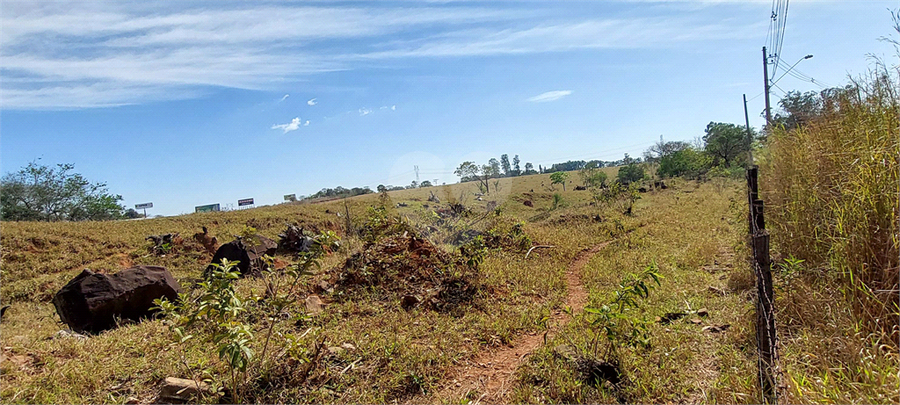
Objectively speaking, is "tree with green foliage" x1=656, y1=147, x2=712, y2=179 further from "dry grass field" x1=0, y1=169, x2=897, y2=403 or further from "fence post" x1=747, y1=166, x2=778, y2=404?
"fence post" x1=747, y1=166, x2=778, y2=404

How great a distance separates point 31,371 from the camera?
2963 mm

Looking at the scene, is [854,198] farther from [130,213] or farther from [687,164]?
[130,213]

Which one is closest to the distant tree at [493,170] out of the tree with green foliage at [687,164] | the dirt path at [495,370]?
the dirt path at [495,370]

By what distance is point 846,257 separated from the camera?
2.83 meters

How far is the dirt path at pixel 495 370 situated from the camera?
285 centimetres

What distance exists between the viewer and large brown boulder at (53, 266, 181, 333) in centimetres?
426

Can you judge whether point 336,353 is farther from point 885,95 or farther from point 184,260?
point 184,260

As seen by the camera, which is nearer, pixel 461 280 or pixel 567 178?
pixel 461 280

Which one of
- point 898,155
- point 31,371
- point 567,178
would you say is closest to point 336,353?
point 31,371

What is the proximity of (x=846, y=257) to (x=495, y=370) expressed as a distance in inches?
101

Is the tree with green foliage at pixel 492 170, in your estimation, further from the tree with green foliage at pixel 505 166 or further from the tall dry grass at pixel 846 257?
the tall dry grass at pixel 846 257

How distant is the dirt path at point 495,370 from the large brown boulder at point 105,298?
356cm

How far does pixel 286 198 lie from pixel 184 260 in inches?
763

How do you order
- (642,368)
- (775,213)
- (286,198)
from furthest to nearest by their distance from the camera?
1. (286,198)
2. (775,213)
3. (642,368)
